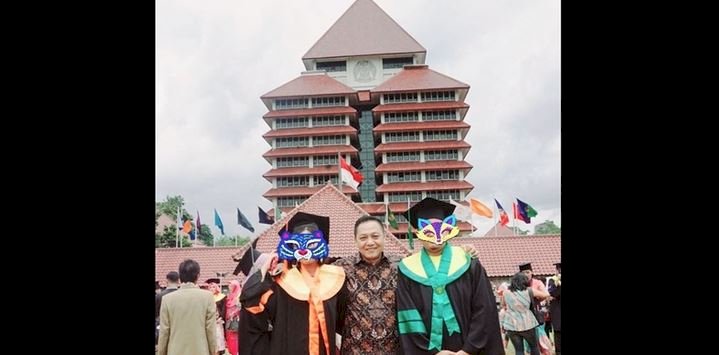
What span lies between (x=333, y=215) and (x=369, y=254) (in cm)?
2137

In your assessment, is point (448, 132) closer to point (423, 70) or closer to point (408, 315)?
point (423, 70)

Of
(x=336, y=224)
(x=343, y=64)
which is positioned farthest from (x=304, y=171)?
(x=343, y=64)

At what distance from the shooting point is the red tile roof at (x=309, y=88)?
40.9 m

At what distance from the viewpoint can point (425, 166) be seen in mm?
38750

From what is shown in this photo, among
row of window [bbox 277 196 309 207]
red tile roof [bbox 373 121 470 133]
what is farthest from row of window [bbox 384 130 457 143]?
row of window [bbox 277 196 309 207]

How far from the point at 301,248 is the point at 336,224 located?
20.9 m

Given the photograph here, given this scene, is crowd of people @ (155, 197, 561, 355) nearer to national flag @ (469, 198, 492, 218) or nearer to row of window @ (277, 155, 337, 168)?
national flag @ (469, 198, 492, 218)

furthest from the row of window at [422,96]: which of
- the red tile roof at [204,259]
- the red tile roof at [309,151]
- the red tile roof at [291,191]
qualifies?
the red tile roof at [204,259]

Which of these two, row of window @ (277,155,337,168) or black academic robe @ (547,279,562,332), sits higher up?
row of window @ (277,155,337,168)

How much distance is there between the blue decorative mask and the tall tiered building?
1189 inches

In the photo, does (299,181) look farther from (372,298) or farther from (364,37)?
(372,298)

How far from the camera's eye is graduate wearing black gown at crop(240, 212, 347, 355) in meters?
5.05

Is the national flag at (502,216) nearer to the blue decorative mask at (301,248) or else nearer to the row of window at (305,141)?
the row of window at (305,141)
